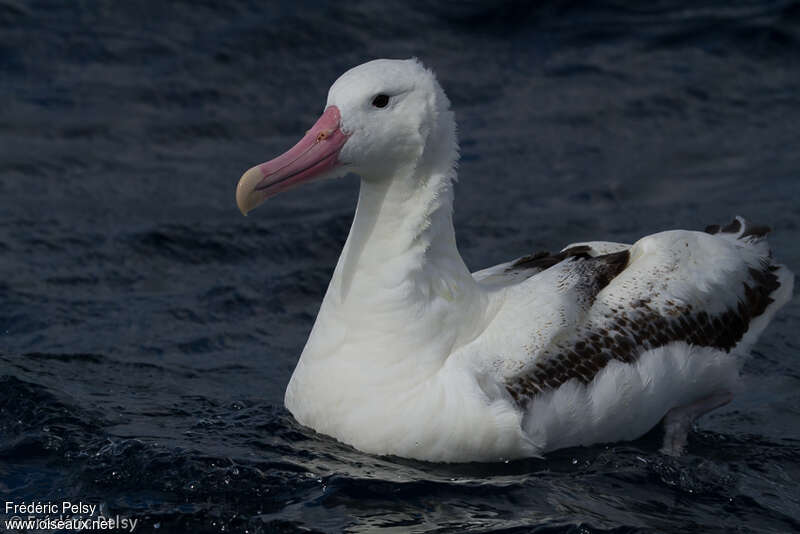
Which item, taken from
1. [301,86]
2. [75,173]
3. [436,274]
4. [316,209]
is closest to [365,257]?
[436,274]

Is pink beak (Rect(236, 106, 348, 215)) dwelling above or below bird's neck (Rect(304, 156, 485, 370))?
above

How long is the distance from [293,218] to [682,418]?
4.73 m

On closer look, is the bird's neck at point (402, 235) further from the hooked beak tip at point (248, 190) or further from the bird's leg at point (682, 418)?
the bird's leg at point (682, 418)

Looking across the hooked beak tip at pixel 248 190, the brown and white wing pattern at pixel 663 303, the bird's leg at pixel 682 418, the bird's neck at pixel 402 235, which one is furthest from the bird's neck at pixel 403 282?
the bird's leg at pixel 682 418

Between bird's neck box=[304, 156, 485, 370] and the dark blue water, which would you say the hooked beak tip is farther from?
the dark blue water

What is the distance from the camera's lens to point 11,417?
735 centimetres

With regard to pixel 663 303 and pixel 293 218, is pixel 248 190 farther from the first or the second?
pixel 293 218

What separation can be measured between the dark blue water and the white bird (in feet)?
0.70

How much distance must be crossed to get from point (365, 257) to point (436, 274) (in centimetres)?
40

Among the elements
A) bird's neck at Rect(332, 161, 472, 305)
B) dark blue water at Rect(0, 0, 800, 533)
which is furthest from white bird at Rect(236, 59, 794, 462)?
dark blue water at Rect(0, 0, 800, 533)

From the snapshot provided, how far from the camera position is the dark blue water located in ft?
21.6

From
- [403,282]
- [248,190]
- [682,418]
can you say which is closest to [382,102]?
[248,190]

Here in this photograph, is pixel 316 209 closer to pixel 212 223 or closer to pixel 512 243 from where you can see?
pixel 212 223

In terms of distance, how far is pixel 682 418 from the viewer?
773 centimetres
